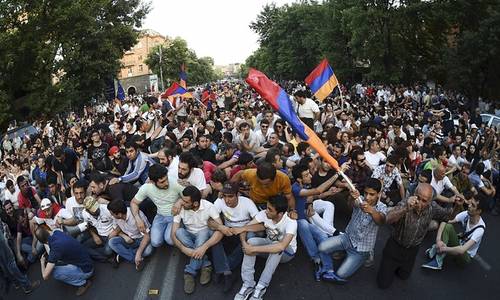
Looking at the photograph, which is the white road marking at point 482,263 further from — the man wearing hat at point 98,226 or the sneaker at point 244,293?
the man wearing hat at point 98,226

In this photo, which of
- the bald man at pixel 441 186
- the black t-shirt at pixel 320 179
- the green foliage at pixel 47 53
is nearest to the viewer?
the black t-shirt at pixel 320 179

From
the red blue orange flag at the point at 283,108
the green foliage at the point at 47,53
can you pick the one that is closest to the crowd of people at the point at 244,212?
the red blue orange flag at the point at 283,108

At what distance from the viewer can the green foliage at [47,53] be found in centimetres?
1789

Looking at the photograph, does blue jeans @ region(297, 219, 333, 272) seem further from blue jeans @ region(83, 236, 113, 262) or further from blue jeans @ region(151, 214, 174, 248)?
blue jeans @ region(83, 236, 113, 262)

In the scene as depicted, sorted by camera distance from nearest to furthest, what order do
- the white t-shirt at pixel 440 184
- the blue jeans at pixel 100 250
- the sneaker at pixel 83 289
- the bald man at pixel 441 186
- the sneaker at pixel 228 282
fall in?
the sneaker at pixel 228 282
the sneaker at pixel 83 289
the blue jeans at pixel 100 250
the bald man at pixel 441 186
the white t-shirt at pixel 440 184

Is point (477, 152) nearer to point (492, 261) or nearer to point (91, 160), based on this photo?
point (492, 261)

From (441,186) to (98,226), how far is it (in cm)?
573

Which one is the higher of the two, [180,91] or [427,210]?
[180,91]

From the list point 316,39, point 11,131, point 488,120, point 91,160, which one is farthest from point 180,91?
point 316,39

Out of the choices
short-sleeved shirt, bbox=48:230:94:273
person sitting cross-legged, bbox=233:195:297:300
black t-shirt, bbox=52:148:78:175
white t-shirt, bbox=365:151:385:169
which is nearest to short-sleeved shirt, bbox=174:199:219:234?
person sitting cross-legged, bbox=233:195:297:300

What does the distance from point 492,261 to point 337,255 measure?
2.27 metres

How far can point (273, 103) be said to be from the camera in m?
5.02

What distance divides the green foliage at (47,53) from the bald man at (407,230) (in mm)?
18628

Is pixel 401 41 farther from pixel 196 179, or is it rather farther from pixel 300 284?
pixel 300 284
